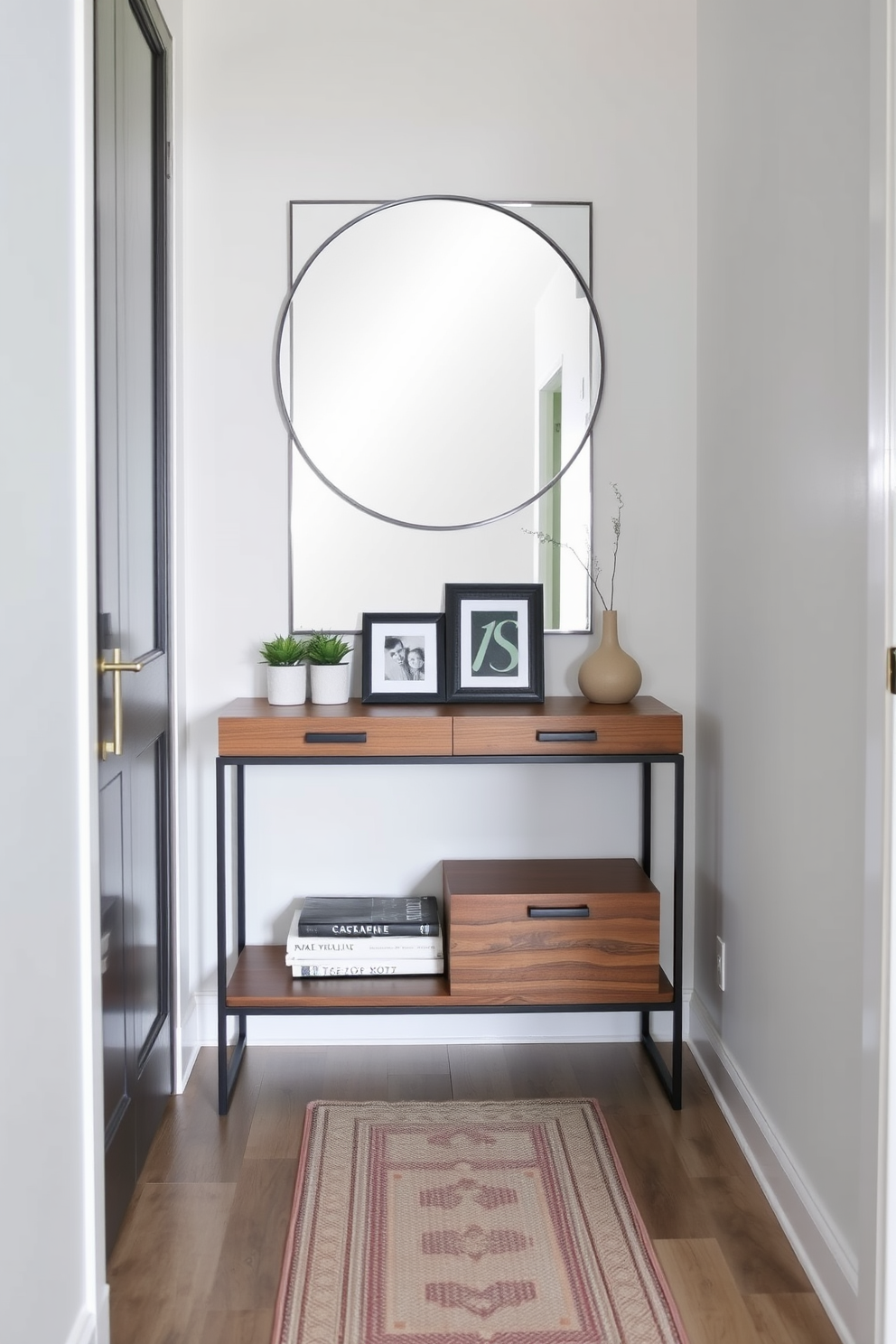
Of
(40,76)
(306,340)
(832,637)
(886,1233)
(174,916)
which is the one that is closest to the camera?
(40,76)

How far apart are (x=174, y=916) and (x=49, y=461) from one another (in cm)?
136

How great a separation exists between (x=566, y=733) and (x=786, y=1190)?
0.97 m

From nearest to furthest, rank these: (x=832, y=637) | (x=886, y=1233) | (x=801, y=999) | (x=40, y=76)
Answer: (x=40, y=76), (x=886, y=1233), (x=832, y=637), (x=801, y=999)

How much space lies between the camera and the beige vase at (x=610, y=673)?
2.66 m

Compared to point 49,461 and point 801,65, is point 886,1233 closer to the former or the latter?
point 49,461

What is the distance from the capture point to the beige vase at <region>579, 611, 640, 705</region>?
2664mm

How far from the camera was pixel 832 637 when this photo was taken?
190 centimetres

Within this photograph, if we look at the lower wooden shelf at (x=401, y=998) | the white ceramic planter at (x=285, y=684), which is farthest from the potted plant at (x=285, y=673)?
the lower wooden shelf at (x=401, y=998)

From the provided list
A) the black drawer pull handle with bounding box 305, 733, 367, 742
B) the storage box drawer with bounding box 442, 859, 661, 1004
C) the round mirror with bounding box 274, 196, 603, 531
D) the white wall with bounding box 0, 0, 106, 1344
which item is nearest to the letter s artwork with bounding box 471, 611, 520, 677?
the round mirror with bounding box 274, 196, 603, 531

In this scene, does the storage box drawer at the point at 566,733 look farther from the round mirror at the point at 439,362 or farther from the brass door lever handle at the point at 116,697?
the brass door lever handle at the point at 116,697

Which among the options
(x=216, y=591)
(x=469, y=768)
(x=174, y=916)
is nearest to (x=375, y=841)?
(x=469, y=768)

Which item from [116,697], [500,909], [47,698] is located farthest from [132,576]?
[500,909]

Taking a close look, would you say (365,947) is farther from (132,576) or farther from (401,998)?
(132,576)

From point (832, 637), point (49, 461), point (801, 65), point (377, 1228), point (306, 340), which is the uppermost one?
point (801, 65)
